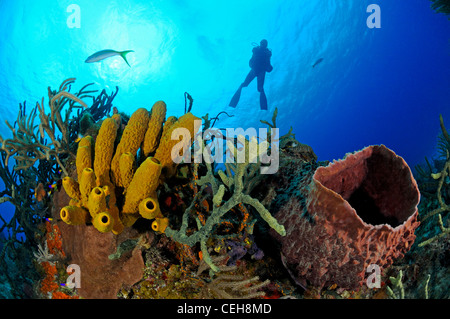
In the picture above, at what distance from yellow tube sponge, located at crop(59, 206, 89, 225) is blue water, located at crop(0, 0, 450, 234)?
88.0ft

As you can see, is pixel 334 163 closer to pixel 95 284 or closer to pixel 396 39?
pixel 95 284

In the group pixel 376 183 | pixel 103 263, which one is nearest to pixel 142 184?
pixel 103 263

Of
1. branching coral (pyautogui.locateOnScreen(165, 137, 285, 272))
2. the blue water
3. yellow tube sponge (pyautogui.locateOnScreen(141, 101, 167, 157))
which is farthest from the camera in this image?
the blue water

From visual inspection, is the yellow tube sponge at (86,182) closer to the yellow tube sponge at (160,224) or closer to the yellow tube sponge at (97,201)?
the yellow tube sponge at (97,201)

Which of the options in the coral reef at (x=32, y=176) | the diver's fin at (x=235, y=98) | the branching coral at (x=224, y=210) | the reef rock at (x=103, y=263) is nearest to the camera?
the branching coral at (x=224, y=210)

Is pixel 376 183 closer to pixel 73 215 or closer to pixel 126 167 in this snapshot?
pixel 126 167

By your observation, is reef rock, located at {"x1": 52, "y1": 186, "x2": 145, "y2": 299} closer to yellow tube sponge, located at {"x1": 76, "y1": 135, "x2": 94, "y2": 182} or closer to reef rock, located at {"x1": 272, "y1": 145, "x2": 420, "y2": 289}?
yellow tube sponge, located at {"x1": 76, "y1": 135, "x2": 94, "y2": 182}

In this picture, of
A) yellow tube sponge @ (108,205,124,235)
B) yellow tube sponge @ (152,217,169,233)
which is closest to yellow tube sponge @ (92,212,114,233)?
yellow tube sponge @ (108,205,124,235)

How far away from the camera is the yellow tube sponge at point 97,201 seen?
156cm

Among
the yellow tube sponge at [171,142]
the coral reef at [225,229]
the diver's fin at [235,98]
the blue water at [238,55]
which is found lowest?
the coral reef at [225,229]

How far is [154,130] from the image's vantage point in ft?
7.04

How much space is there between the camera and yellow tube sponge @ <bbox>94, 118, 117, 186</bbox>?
189 cm

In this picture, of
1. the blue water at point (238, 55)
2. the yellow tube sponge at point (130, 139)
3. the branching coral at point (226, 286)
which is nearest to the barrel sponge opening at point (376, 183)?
the branching coral at point (226, 286)

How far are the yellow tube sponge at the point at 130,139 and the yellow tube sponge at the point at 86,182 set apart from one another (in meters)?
0.26
